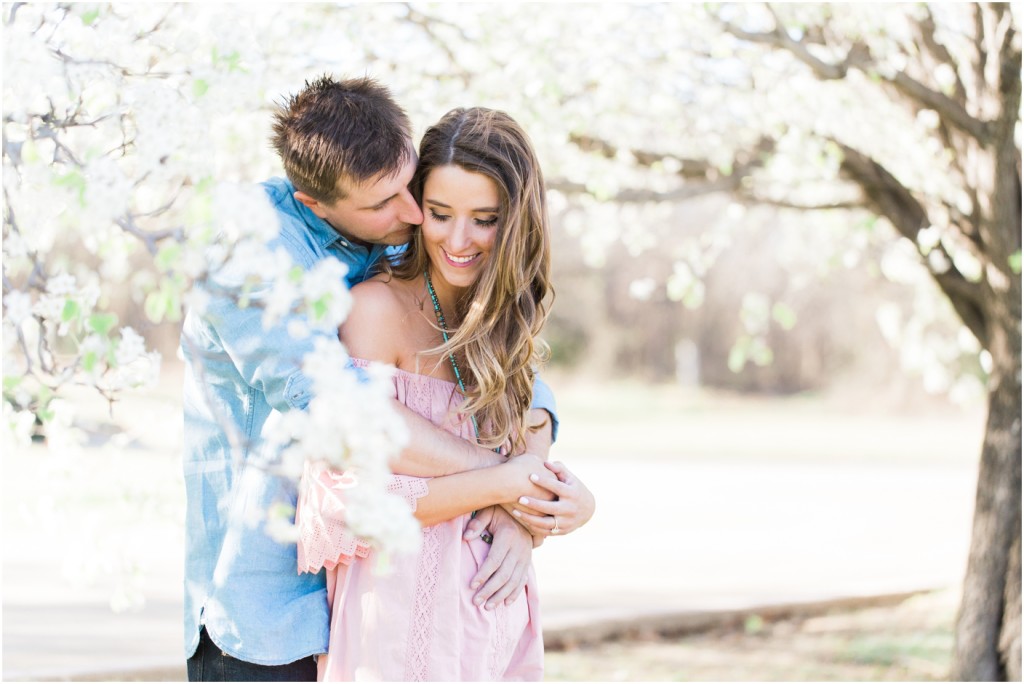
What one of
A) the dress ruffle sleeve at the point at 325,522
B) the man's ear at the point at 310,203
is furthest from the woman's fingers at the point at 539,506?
the man's ear at the point at 310,203

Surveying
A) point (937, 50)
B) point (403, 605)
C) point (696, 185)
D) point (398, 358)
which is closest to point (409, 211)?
point (398, 358)

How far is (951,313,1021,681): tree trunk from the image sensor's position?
450cm

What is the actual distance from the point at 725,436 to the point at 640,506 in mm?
6409

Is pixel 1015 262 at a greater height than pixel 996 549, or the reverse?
pixel 1015 262

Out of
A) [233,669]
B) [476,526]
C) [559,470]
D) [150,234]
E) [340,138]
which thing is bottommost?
[233,669]

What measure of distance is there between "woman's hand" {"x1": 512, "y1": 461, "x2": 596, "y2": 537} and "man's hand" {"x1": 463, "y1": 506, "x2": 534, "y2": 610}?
3 centimetres

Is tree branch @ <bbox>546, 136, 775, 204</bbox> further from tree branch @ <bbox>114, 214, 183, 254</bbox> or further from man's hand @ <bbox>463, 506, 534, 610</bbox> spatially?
tree branch @ <bbox>114, 214, 183, 254</bbox>

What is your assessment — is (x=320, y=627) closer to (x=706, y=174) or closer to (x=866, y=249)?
(x=706, y=174)

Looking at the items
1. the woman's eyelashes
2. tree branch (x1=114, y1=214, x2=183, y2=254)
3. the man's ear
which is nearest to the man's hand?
the woman's eyelashes

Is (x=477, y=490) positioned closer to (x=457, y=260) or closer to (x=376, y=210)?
(x=457, y=260)

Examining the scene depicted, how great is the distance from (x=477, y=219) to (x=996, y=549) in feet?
10.7

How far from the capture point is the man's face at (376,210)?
2295mm

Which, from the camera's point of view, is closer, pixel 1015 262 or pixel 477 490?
pixel 477 490

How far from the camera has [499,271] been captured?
2359 millimetres
